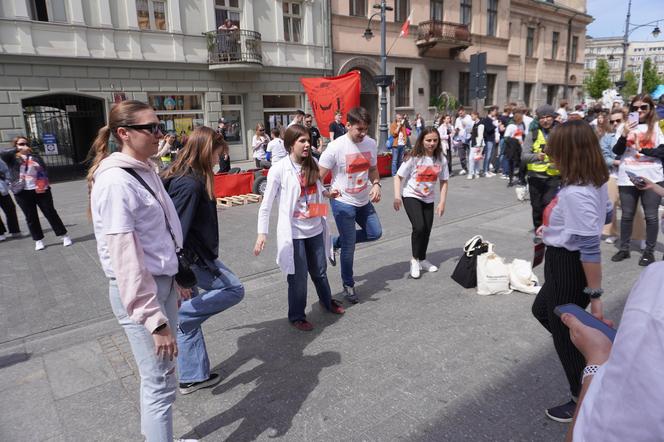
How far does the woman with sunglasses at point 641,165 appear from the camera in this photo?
5055mm

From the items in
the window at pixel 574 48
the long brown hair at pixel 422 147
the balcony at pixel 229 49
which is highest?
the window at pixel 574 48

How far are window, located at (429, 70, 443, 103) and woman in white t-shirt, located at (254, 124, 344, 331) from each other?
76.7 feet

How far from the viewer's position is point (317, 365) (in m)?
3.23

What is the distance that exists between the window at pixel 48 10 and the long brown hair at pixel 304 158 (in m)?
14.6

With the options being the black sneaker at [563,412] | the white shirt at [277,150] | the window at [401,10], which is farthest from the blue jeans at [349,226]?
the window at [401,10]

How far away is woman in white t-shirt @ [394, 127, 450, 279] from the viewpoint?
4836mm

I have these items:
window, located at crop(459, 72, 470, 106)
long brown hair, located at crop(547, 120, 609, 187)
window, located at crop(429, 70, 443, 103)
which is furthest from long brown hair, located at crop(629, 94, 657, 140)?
window, located at crop(459, 72, 470, 106)

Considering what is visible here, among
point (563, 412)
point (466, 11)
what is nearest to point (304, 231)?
point (563, 412)

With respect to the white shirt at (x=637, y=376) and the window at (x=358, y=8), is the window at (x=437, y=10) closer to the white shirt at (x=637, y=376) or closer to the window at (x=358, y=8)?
the window at (x=358, y=8)

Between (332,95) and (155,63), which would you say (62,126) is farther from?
(332,95)

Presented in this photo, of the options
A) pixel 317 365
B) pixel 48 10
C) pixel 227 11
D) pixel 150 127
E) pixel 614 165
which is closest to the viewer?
pixel 150 127

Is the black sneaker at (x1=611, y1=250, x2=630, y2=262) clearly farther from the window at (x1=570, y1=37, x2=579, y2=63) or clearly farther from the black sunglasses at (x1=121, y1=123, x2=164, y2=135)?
the window at (x1=570, y1=37, x2=579, y2=63)

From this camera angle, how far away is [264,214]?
142 inches

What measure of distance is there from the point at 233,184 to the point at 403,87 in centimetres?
1682
